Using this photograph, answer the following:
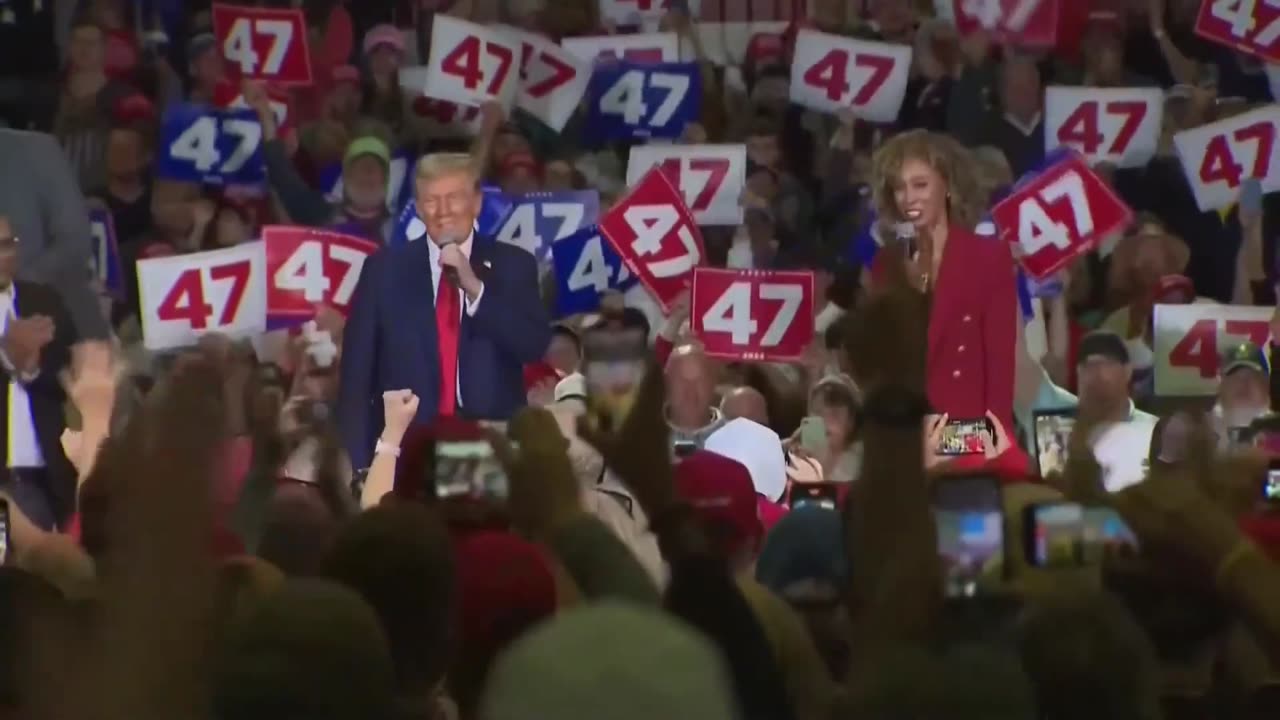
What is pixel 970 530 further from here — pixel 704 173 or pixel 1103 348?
pixel 704 173

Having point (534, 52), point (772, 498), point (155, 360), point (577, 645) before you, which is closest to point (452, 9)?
point (534, 52)

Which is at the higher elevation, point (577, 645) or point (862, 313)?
point (862, 313)

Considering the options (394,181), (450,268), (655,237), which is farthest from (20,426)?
(394,181)

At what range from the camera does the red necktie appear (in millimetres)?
6289

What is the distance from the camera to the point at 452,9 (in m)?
12.0

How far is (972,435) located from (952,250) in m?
0.55

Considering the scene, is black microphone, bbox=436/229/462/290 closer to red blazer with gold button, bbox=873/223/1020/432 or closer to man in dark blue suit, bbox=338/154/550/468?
man in dark blue suit, bbox=338/154/550/468

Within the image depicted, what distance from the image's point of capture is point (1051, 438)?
4797mm

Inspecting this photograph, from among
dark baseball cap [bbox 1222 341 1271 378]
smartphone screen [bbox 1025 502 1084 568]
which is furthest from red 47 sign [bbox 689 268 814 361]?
smartphone screen [bbox 1025 502 1084 568]

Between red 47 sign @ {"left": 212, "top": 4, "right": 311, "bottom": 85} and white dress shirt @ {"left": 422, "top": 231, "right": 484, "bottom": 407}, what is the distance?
4.53m

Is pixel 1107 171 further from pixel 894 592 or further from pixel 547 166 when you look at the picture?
pixel 894 592

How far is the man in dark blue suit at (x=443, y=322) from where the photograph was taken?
20.6 ft

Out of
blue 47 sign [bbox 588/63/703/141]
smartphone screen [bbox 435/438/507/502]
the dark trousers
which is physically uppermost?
blue 47 sign [bbox 588/63/703/141]

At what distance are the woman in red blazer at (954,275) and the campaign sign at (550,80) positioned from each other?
5.23m
